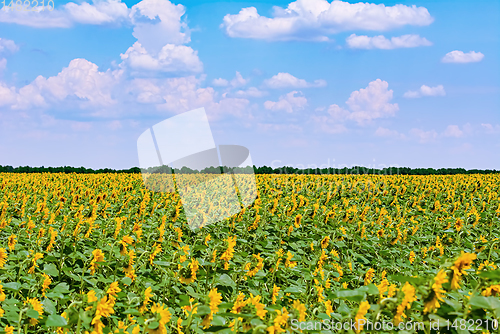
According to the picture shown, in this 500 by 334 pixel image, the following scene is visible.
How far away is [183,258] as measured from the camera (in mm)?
4043

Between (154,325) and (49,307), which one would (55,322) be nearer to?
(154,325)

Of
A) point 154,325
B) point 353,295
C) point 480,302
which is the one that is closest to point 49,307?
point 154,325

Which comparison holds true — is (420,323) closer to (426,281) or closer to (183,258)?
(426,281)

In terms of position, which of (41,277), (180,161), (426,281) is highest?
(180,161)

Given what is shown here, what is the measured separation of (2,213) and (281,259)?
496 centimetres

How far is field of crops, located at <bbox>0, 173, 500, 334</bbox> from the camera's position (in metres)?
2.40

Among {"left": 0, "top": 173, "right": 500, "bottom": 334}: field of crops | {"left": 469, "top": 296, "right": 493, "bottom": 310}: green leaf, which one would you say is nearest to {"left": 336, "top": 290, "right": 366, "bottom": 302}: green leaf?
{"left": 0, "top": 173, "right": 500, "bottom": 334}: field of crops

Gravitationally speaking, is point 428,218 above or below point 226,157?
below

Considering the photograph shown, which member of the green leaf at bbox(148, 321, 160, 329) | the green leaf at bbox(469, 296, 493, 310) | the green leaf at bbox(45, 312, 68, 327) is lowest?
the green leaf at bbox(148, 321, 160, 329)

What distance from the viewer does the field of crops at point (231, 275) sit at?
2.40 m

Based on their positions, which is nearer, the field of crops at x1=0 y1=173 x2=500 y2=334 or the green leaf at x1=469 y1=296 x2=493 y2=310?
the green leaf at x1=469 y1=296 x2=493 y2=310

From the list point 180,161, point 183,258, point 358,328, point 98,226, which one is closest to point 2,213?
point 98,226

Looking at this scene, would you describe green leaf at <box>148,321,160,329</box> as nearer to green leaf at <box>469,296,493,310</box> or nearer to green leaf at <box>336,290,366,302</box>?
green leaf at <box>336,290,366,302</box>

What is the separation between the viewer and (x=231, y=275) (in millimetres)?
4270
